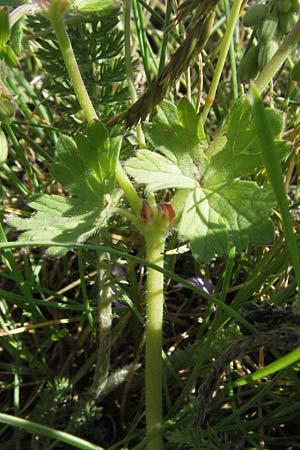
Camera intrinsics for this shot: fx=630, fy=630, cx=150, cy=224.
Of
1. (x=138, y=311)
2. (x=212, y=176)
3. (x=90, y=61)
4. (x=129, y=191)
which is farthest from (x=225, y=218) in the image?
(x=90, y=61)

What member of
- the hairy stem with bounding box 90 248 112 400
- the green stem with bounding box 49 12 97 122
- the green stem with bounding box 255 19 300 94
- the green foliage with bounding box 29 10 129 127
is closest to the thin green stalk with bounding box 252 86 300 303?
the green stem with bounding box 255 19 300 94

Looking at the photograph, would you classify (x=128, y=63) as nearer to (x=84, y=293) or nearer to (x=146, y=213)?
(x=146, y=213)

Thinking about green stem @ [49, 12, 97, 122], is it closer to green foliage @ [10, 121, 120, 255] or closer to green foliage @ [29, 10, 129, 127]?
green foliage @ [10, 121, 120, 255]

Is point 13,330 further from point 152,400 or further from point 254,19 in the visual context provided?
point 254,19

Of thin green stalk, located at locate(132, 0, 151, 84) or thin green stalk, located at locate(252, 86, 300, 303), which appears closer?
thin green stalk, located at locate(252, 86, 300, 303)

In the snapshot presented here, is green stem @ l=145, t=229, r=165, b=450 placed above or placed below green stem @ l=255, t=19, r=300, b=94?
below

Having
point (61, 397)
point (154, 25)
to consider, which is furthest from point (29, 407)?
point (154, 25)
